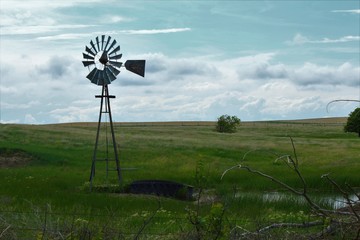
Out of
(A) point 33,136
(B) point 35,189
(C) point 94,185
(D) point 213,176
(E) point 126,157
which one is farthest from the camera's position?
(A) point 33,136

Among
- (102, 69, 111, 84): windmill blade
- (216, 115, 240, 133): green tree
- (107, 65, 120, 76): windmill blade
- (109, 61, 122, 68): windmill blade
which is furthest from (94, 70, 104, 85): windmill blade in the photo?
(216, 115, 240, 133): green tree

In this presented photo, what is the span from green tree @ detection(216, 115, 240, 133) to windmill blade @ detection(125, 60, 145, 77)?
72.8 m

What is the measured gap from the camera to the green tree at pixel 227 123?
99.8 metres

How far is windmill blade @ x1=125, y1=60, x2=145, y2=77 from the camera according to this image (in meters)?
27.0

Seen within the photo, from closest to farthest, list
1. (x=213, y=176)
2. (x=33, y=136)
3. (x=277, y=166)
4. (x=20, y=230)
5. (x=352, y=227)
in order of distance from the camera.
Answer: (x=352, y=227)
(x=20, y=230)
(x=213, y=176)
(x=277, y=166)
(x=33, y=136)

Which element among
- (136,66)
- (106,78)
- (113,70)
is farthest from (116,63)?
(136,66)

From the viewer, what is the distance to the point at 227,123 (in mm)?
100125

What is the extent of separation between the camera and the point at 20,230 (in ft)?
27.2

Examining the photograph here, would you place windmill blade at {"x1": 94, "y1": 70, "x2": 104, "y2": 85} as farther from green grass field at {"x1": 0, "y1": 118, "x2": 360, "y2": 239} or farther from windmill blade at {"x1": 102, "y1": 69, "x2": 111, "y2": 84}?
green grass field at {"x1": 0, "y1": 118, "x2": 360, "y2": 239}

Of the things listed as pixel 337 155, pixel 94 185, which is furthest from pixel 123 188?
pixel 337 155

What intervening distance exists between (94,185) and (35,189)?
4.30m

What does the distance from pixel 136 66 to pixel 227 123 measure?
242ft

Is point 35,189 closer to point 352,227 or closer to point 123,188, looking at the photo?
point 123,188

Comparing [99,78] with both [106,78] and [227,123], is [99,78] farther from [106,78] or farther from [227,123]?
[227,123]
